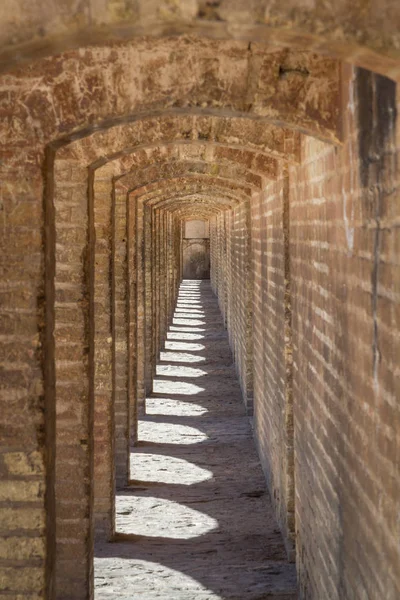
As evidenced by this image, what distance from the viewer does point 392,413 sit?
12.8 ft

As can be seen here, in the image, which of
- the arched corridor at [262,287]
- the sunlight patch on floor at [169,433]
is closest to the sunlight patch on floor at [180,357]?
the sunlight patch on floor at [169,433]

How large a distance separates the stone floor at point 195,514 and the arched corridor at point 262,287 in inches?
1.3

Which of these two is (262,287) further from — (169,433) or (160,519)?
(169,433)

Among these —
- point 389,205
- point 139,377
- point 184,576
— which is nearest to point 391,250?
point 389,205

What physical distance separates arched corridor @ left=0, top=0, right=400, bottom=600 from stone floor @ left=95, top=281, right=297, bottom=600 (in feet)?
0.11

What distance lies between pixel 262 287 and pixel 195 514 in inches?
107

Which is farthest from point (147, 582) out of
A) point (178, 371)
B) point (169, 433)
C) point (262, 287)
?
point (178, 371)

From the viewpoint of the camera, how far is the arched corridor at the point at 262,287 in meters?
3.78

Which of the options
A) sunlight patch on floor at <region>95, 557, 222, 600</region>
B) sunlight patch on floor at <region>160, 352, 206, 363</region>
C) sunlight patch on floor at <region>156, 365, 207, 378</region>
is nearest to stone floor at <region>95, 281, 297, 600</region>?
sunlight patch on floor at <region>95, 557, 222, 600</region>

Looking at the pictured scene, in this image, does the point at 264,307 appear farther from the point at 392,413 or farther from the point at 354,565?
the point at 392,413

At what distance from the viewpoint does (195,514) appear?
9.31 meters

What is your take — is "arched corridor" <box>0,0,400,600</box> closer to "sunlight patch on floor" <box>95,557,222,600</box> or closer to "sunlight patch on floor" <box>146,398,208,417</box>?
"sunlight patch on floor" <box>95,557,222,600</box>

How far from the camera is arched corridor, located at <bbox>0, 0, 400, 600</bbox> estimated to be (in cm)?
378

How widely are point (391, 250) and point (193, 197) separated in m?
13.3
